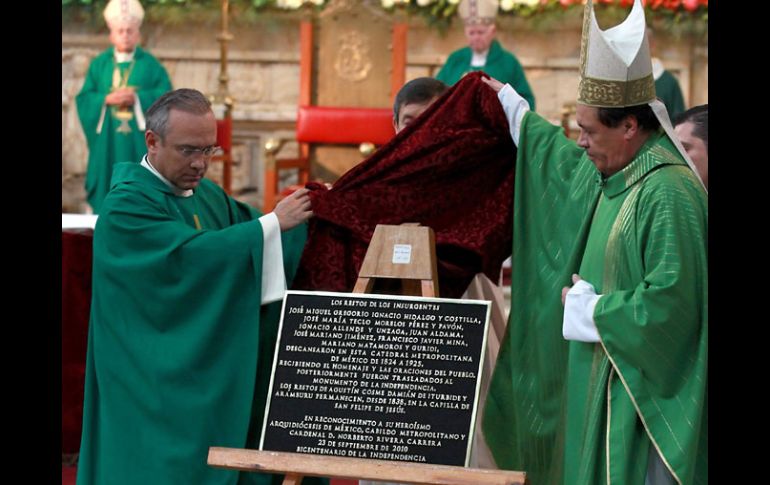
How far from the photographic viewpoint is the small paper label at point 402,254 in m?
3.89

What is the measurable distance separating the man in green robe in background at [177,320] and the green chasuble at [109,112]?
5351 millimetres

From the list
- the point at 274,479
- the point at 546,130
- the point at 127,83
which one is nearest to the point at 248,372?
the point at 274,479

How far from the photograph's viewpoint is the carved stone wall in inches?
418

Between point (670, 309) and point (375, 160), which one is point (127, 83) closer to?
point (375, 160)

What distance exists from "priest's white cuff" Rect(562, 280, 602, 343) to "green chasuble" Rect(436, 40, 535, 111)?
5.38 metres

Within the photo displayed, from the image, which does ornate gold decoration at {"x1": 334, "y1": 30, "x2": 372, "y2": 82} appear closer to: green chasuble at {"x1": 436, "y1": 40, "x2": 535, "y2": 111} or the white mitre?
green chasuble at {"x1": 436, "y1": 40, "x2": 535, "y2": 111}

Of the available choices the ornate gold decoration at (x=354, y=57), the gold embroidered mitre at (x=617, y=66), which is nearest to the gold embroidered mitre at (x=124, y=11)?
the ornate gold decoration at (x=354, y=57)

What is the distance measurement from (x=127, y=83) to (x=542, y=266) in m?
6.02

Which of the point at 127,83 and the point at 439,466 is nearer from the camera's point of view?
the point at 439,466

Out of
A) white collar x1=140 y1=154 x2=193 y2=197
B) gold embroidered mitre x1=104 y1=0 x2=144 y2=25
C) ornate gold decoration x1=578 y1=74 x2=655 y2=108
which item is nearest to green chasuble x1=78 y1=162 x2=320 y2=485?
white collar x1=140 y1=154 x2=193 y2=197

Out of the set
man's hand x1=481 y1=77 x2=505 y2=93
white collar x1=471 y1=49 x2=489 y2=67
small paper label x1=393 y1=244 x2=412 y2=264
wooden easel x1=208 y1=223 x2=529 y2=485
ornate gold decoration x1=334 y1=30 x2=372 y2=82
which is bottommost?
wooden easel x1=208 y1=223 x2=529 y2=485

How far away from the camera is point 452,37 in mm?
10719

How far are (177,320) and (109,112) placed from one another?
5.70 meters

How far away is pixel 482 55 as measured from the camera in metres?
9.01
